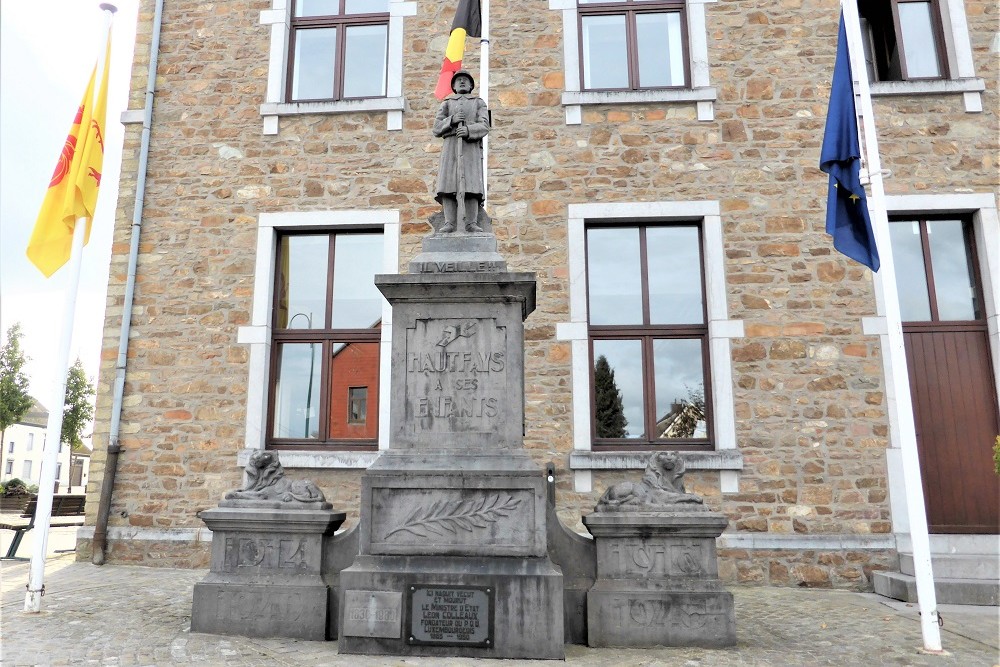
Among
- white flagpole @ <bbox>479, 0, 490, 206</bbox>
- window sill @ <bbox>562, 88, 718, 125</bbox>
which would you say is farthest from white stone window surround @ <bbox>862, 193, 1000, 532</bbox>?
white flagpole @ <bbox>479, 0, 490, 206</bbox>

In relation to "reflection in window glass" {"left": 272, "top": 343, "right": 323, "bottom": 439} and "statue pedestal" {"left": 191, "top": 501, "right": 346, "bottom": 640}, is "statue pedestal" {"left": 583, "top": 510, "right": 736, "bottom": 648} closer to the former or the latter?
"statue pedestal" {"left": 191, "top": 501, "right": 346, "bottom": 640}

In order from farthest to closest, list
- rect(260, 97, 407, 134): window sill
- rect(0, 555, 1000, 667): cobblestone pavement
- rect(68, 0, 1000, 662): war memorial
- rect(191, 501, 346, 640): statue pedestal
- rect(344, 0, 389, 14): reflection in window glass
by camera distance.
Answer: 1. rect(344, 0, 389, 14): reflection in window glass
2. rect(260, 97, 407, 134): window sill
3. rect(68, 0, 1000, 662): war memorial
4. rect(191, 501, 346, 640): statue pedestal
5. rect(0, 555, 1000, 667): cobblestone pavement

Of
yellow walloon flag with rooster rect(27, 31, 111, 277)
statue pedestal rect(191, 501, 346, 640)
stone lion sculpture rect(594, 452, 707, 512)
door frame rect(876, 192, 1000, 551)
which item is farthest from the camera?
door frame rect(876, 192, 1000, 551)

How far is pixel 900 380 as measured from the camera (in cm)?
489

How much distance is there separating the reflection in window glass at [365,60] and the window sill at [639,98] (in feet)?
7.66

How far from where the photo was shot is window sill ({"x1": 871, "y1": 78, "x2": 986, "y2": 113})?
7668 mm

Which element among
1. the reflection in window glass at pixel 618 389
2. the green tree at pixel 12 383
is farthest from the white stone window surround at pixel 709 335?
the green tree at pixel 12 383

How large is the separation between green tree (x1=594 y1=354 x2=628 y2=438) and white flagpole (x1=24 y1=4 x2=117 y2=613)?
490cm

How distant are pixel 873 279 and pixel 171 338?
302 inches

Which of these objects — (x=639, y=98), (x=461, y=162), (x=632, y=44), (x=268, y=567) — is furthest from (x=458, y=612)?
(x=632, y=44)

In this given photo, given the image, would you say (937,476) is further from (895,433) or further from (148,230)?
(148,230)

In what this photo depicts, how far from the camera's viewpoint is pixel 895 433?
711 cm

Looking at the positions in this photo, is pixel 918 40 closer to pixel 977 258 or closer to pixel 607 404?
pixel 977 258

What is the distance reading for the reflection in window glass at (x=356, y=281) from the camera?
8102 millimetres
